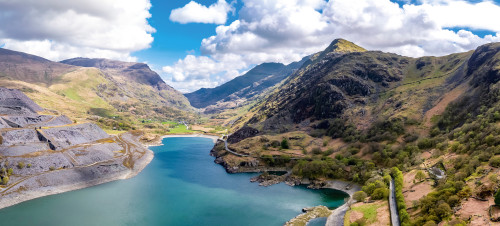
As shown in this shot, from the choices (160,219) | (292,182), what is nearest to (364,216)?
(292,182)

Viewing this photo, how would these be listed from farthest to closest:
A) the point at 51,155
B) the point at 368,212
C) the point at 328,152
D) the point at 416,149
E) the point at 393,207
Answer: the point at 328,152, the point at 51,155, the point at 416,149, the point at 368,212, the point at 393,207

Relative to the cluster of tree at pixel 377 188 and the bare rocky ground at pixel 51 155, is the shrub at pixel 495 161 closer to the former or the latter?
the cluster of tree at pixel 377 188

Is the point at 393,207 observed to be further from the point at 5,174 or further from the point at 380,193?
the point at 5,174

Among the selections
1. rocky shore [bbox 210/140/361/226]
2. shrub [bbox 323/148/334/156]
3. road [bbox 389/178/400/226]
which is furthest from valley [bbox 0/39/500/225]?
road [bbox 389/178/400/226]

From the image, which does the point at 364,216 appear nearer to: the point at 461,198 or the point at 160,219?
the point at 461,198

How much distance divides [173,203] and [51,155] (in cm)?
6823

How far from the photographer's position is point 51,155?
12794 cm

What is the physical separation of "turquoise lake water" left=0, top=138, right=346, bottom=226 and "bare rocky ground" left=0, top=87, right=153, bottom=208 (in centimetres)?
753

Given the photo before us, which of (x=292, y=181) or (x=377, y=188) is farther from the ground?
(x=377, y=188)

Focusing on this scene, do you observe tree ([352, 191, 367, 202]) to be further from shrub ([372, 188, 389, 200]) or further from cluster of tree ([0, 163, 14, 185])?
cluster of tree ([0, 163, 14, 185])

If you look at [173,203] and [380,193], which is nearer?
[380,193]

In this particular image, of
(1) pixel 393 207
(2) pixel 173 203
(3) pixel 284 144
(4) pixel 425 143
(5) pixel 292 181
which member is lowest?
(2) pixel 173 203

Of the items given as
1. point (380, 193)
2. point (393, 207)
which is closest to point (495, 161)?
point (393, 207)

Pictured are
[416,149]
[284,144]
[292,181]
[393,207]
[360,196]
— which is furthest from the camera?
[284,144]
